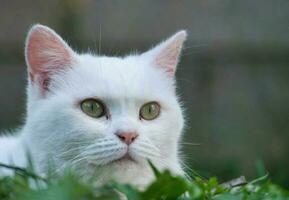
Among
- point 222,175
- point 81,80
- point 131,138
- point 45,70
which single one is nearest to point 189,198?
point 131,138

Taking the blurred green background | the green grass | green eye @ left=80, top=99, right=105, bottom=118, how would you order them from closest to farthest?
the green grass → green eye @ left=80, top=99, right=105, bottom=118 → the blurred green background

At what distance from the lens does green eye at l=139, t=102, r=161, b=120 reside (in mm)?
2857

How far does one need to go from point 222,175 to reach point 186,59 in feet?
3.09

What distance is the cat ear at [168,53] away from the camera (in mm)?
3156

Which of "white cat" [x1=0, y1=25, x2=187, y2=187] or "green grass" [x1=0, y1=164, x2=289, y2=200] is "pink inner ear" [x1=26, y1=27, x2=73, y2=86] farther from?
"green grass" [x1=0, y1=164, x2=289, y2=200]

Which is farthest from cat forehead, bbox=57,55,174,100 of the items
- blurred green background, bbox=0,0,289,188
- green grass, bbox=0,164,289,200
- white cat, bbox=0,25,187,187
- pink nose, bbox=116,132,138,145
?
blurred green background, bbox=0,0,289,188

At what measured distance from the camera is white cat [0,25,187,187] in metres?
2.65

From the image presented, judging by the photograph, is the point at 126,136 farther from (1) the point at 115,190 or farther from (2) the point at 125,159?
(1) the point at 115,190

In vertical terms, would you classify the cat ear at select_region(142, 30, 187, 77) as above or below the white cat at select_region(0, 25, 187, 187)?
above

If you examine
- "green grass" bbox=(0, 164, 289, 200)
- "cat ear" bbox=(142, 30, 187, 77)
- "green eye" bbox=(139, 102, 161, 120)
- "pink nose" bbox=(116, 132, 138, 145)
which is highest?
"cat ear" bbox=(142, 30, 187, 77)

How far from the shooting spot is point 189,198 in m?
2.01

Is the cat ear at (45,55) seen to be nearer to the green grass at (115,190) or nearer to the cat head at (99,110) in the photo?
the cat head at (99,110)

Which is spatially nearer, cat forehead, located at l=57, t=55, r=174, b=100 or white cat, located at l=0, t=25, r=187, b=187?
white cat, located at l=0, t=25, r=187, b=187

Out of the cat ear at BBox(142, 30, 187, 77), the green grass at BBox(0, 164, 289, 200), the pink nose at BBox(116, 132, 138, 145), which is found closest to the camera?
the green grass at BBox(0, 164, 289, 200)
